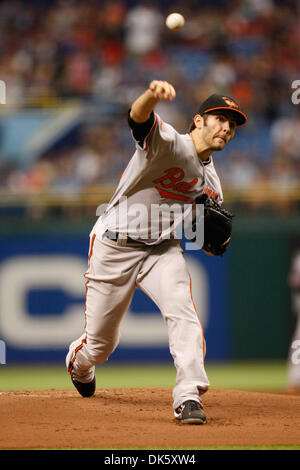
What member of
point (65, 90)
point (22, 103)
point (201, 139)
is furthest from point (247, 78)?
point (201, 139)

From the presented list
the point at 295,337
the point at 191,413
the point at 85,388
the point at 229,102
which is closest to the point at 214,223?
the point at 229,102

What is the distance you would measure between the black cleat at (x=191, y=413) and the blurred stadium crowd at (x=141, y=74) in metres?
5.12

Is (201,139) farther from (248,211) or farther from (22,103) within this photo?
(22,103)

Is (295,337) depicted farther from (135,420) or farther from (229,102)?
(229,102)

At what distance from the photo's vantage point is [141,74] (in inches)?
424

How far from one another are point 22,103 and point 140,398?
5546 mm

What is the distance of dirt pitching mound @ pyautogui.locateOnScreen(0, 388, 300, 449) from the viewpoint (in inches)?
141

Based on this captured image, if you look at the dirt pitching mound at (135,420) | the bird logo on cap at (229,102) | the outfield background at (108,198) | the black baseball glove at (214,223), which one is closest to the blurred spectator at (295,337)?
the outfield background at (108,198)

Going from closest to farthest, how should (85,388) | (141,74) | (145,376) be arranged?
(85,388)
(145,376)
(141,74)

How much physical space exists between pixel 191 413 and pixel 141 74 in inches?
301

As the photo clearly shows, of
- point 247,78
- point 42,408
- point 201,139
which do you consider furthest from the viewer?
point 247,78

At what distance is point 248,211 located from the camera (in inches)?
347

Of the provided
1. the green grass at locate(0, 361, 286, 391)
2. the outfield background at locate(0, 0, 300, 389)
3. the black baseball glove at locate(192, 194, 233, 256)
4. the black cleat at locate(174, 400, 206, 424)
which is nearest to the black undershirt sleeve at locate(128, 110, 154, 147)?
the black baseball glove at locate(192, 194, 233, 256)

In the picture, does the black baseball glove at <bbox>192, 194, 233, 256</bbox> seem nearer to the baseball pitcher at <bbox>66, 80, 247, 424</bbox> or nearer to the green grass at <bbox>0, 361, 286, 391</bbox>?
the baseball pitcher at <bbox>66, 80, 247, 424</bbox>
